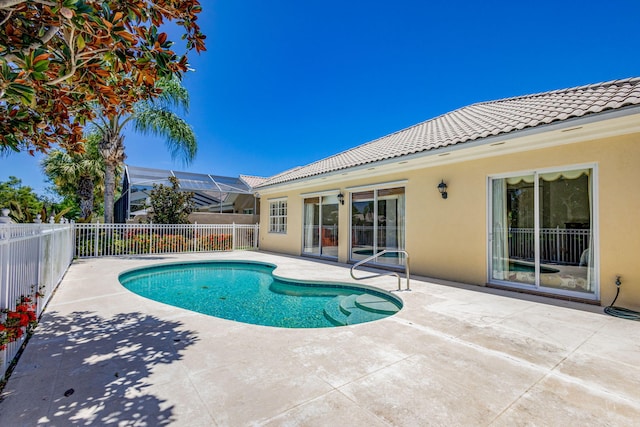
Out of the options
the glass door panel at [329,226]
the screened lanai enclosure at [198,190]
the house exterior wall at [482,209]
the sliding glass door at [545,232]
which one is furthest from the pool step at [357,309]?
the screened lanai enclosure at [198,190]

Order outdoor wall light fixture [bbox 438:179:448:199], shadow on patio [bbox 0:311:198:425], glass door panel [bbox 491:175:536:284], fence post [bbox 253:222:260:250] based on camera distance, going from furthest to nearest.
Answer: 1. fence post [bbox 253:222:260:250]
2. outdoor wall light fixture [bbox 438:179:448:199]
3. glass door panel [bbox 491:175:536:284]
4. shadow on patio [bbox 0:311:198:425]

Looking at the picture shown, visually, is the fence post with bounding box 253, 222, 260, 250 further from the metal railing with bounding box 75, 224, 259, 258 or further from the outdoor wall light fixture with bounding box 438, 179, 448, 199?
the outdoor wall light fixture with bounding box 438, 179, 448, 199

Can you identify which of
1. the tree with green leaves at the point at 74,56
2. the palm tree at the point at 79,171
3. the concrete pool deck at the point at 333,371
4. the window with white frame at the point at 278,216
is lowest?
the concrete pool deck at the point at 333,371

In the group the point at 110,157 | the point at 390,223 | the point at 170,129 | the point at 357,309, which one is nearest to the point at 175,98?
the point at 170,129

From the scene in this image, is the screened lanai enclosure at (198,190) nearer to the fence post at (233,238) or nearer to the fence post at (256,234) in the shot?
the fence post at (256,234)

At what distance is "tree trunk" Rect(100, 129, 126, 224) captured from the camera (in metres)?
14.7

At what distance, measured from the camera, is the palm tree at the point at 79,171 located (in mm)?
18828

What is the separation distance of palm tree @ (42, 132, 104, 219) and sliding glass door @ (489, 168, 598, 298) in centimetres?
2195

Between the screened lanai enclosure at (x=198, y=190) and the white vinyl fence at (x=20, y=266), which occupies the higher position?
the screened lanai enclosure at (x=198, y=190)

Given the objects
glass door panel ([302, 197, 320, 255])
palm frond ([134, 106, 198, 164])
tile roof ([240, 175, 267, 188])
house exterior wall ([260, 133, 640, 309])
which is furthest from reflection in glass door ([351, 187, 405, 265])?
tile roof ([240, 175, 267, 188])

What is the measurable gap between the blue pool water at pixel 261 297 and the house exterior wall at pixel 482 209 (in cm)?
263

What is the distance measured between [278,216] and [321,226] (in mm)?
3849

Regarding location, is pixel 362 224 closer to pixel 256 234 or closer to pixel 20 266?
pixel 256 234

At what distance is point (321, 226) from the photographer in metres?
13.2
